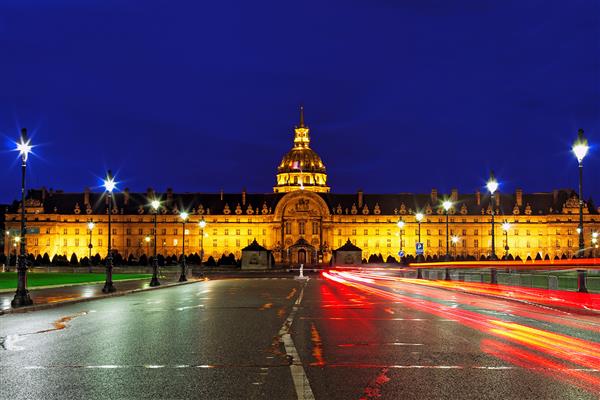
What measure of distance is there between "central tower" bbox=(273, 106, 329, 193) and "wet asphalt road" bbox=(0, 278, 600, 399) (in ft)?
522

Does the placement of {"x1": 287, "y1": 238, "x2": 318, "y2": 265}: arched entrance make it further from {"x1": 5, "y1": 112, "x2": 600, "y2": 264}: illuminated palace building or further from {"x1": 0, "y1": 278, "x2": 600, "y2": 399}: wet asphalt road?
{"x1": 0, "y1": 278, "x2": 600, "y2": 399}: wet asphalt road

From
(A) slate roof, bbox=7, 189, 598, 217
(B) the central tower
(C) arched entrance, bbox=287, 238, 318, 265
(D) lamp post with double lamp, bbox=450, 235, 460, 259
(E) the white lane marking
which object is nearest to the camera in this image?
(E) the white lane marking

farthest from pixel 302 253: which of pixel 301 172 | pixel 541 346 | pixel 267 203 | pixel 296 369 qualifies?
pixel 296 369

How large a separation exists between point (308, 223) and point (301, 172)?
953 inches

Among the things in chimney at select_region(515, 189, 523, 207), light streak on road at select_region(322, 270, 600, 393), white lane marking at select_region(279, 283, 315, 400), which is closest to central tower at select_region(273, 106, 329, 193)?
chimney at select_region(515, 189, 523, 207)

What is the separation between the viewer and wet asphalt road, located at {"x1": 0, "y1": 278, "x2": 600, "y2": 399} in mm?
9633

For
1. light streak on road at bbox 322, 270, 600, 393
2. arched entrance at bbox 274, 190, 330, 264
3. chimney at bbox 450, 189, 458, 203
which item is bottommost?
light streak on road at bbox 322, 270, 600, 393

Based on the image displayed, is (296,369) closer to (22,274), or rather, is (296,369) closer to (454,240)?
(22,274)

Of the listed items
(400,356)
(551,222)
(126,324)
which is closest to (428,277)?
(126,324)

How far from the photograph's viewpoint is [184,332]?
16.9m

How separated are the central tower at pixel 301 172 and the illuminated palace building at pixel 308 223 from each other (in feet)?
42.0

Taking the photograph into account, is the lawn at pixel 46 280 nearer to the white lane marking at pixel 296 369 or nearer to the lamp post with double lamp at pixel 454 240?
the white lane marking at pixel 296 369

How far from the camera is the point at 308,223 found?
159500 millimetres

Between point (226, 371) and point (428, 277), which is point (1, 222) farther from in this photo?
point (226, 371)
